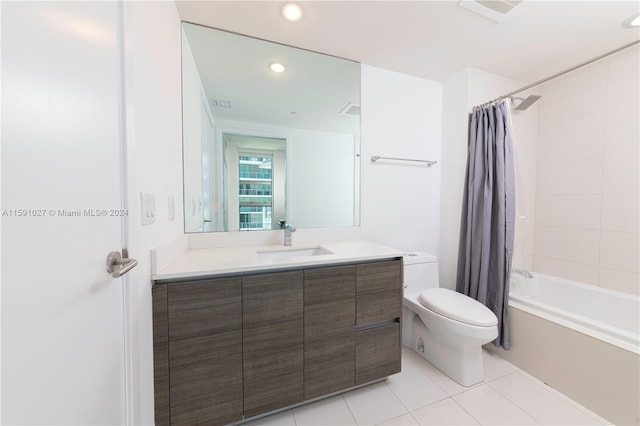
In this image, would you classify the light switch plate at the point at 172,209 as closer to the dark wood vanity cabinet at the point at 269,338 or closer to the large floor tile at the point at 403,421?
the dark wood vanity cabinet at the point at 269,338

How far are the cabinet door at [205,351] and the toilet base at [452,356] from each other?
130 centimetres

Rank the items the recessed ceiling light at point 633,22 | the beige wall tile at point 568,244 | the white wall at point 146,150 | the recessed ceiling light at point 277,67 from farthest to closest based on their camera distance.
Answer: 1. the beige wall tile at point 568,244
2. the recessed ceiling light at point 277,67
3. the recessed ceiling light at point 633,22
4. the white wall at point 146,150

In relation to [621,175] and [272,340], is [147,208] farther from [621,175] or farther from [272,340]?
[621,175]

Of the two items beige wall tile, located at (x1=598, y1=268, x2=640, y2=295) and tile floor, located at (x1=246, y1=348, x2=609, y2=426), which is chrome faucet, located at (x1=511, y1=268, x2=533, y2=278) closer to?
beige wall tile, located at (x1=598, y1=268, x2=640, y2=295)

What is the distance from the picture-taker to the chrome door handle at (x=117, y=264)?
0.64 m

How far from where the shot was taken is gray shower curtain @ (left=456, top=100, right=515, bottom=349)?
1708 mm

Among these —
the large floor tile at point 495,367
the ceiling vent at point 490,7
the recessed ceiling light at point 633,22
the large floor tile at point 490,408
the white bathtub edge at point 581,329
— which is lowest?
the large floor tile at point 495,367

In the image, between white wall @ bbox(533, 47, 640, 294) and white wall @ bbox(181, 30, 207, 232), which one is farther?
white wall @ bbox(533, 47, 640, 294)

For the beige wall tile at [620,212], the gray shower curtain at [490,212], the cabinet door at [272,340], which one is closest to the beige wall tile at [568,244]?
the beige wall tile at [620,212]

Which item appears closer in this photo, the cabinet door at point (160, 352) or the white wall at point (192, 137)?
the cabinet door at point (160, 352)

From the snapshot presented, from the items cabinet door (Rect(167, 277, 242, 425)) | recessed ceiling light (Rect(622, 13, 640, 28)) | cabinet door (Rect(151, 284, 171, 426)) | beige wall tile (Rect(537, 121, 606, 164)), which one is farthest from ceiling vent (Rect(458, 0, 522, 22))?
cabinet door (Rect(151, 284, 171, 426))

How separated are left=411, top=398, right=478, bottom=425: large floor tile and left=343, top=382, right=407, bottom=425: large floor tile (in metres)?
0.09

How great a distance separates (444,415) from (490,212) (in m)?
1.37

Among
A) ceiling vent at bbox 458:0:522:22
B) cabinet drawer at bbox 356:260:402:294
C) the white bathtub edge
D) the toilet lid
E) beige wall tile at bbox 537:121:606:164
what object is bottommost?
the white bathtub edge
